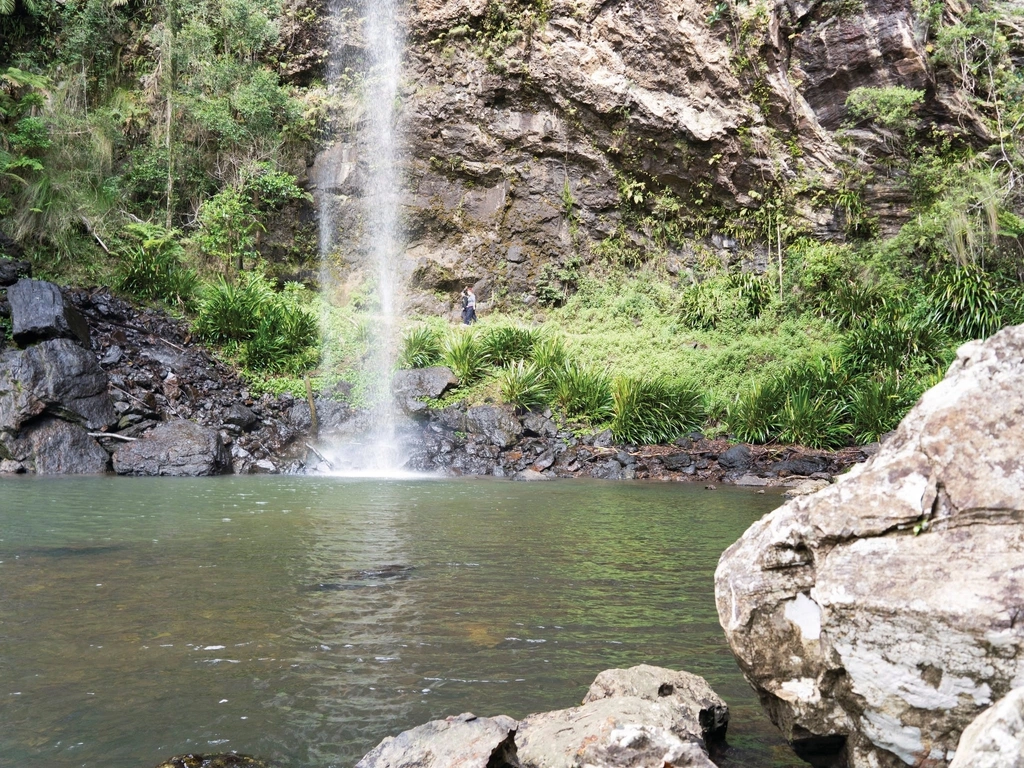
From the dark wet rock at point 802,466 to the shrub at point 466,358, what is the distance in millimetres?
6655

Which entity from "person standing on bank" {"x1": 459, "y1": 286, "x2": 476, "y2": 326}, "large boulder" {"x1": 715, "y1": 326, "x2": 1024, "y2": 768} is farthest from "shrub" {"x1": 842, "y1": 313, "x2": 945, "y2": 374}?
"large boulder" {"x1": 715, "y1": 326, "x2": 1024, "y2": 768}

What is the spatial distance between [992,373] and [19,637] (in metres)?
4.62

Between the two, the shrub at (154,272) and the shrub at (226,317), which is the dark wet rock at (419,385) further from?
the shrub at (154,272)

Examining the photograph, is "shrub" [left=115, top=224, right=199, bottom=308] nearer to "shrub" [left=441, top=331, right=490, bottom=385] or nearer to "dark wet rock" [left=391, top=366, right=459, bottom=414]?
"dark wet rock" [left=391, top=366, right=459, bottom=414]

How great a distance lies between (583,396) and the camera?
16094 mm

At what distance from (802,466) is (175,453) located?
35.8ft

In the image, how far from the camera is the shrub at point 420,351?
57.4ft

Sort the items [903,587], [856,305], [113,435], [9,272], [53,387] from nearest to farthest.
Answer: [903,587] → [53,387] → [113,435] → [9,272] → [856,305]

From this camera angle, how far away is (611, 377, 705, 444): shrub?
1538cm

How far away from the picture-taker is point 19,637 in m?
3.96

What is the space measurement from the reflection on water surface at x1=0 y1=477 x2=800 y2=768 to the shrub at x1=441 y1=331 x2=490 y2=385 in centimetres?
832

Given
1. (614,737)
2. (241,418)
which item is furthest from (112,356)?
(614,737)

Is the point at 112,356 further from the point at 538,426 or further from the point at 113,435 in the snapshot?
the point at 538,426

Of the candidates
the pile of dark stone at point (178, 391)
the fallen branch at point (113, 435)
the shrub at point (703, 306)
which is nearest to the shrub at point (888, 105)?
the shrub at point (703, 306)
